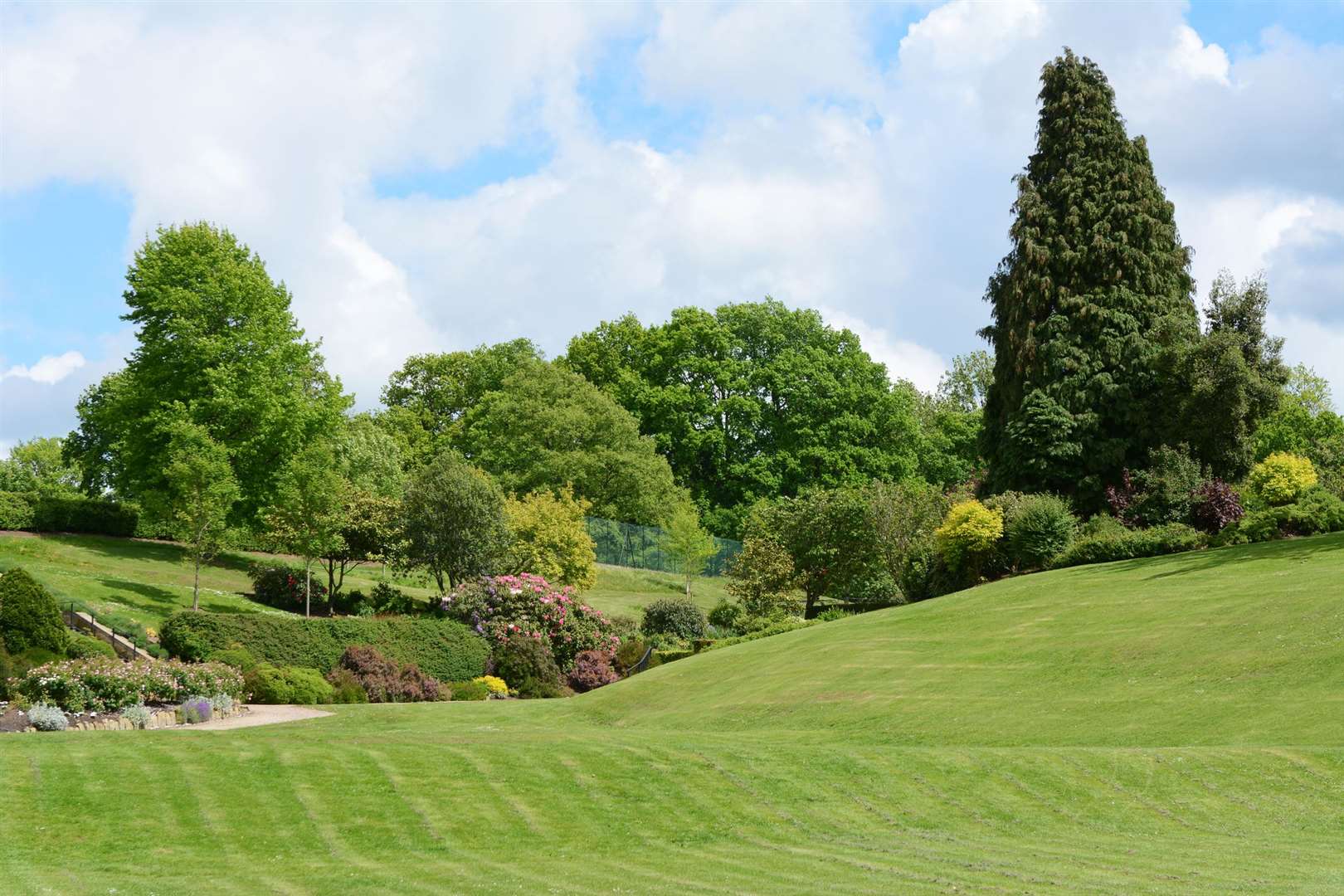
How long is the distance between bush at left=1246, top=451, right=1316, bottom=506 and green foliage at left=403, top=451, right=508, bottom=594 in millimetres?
22590

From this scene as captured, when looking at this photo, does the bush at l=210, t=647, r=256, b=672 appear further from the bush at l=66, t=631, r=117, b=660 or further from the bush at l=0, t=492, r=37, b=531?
the bush at l=0, t=492, r=37, b=531

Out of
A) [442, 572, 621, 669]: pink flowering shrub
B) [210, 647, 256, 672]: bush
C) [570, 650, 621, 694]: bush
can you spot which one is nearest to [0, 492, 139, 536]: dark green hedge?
[442, 572, 621, 669]: pink flowering shrub

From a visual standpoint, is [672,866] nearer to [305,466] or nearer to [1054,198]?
[305,466]

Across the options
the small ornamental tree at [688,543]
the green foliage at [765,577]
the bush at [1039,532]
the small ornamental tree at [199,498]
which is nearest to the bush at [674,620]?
the green foliage at [765,577]

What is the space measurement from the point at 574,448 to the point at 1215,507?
113 ft

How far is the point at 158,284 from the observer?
1700 inches

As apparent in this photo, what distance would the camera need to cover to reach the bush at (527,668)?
105ft

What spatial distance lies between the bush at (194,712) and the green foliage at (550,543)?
18.8 metres

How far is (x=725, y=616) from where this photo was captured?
4216 cm

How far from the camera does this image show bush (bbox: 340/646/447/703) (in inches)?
1146

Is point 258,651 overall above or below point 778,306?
below

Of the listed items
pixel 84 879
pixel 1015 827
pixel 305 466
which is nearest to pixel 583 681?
pixel 305 466

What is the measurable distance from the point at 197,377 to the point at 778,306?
36270mm

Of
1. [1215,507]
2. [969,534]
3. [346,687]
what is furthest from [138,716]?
[1215,507]
